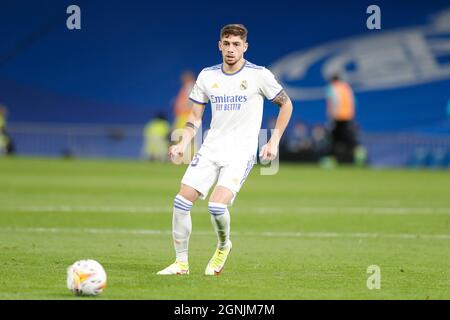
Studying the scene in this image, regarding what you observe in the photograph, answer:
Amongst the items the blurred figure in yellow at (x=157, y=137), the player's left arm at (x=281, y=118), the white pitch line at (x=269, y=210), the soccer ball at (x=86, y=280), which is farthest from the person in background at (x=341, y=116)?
the soccer ball at (x=86, y=280)

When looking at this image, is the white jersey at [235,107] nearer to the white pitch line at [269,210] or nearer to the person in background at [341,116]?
the white pitch line at [269,210]

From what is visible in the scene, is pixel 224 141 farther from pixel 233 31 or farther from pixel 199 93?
pixel 233 31

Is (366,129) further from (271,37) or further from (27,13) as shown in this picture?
(27,13)

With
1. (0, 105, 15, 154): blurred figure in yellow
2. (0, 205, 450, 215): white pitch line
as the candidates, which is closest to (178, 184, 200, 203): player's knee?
(0, 205, 450, 215): white pitch line

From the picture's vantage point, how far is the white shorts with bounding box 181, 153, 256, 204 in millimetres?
11070

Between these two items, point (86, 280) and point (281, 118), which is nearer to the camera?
point (86, 280)

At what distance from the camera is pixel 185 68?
135 feet

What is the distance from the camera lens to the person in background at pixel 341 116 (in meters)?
34.7

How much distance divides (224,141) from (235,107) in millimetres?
353

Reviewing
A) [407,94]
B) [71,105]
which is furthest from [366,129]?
[71,105]

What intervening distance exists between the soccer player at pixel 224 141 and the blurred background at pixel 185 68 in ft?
89.3

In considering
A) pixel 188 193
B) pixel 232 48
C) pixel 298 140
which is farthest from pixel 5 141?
pixel 232 48

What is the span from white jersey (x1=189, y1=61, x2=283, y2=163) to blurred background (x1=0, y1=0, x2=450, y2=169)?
1072 inches

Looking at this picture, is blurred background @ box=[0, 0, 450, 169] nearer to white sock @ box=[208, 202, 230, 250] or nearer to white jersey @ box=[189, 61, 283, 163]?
white jersey @ box=[189, 61, 283, 163]
